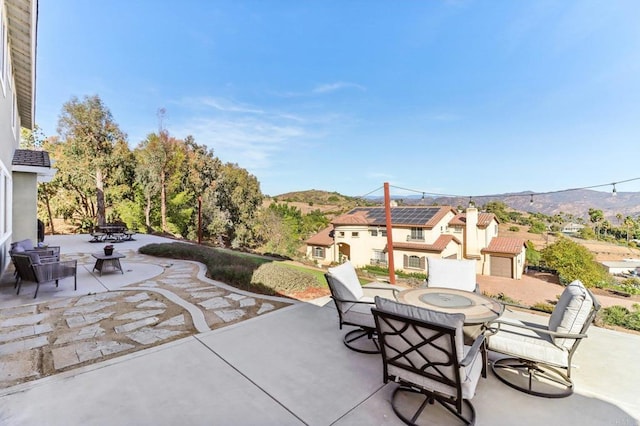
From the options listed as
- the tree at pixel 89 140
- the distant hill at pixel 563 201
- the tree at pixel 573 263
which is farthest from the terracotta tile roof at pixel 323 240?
the tree at pixel 89 140

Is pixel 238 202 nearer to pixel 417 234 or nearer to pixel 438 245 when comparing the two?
pixel 417 234

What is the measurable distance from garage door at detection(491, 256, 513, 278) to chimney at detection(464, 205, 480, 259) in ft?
3.21

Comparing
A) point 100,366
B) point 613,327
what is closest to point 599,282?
point 613,327

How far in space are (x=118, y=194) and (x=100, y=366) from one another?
22222 mm

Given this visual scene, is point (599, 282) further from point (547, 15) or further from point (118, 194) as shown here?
point (118, 194)

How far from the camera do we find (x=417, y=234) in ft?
51.8

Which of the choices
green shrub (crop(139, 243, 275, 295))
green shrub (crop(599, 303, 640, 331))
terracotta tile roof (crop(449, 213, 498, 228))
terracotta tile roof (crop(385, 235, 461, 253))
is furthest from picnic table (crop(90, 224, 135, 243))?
green shrub (crop(599, 303, 640, 331))

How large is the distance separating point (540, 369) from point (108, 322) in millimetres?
5670

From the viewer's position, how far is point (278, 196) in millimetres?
35062

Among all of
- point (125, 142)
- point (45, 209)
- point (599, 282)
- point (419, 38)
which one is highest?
point (419, 38)

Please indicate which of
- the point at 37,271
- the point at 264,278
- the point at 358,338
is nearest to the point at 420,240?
the point at 264,278

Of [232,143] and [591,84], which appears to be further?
[232,143]

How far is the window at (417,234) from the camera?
15562 mm

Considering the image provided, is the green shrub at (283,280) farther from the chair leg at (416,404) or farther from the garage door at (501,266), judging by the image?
the garage door at (501,266)
